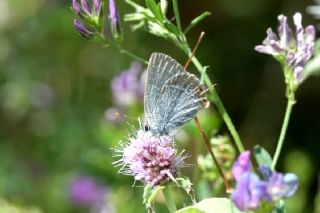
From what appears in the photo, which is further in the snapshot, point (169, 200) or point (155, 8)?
point (155, 8)

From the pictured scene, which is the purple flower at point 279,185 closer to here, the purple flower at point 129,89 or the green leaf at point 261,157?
the green leaf at point 261,157

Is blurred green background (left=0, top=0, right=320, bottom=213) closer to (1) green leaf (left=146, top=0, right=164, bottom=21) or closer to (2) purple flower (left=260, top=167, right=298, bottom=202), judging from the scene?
(1) green leaf (left=146, top=0, right=164, bottom=21)

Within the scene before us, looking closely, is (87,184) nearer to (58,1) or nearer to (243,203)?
(58,1)

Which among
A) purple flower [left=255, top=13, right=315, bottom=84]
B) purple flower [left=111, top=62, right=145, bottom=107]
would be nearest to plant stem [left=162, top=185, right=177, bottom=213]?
purple flower [left=255, top=13, right=315, bottom=84]

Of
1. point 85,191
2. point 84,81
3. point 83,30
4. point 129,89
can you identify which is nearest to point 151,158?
point 83,30

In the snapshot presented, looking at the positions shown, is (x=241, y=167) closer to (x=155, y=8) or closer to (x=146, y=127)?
(x=146, y=127)

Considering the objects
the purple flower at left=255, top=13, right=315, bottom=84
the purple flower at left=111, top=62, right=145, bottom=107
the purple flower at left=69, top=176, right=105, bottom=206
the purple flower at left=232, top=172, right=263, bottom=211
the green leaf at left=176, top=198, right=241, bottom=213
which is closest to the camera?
the purple flower at left=232, top=172, right=263, bottom=211
